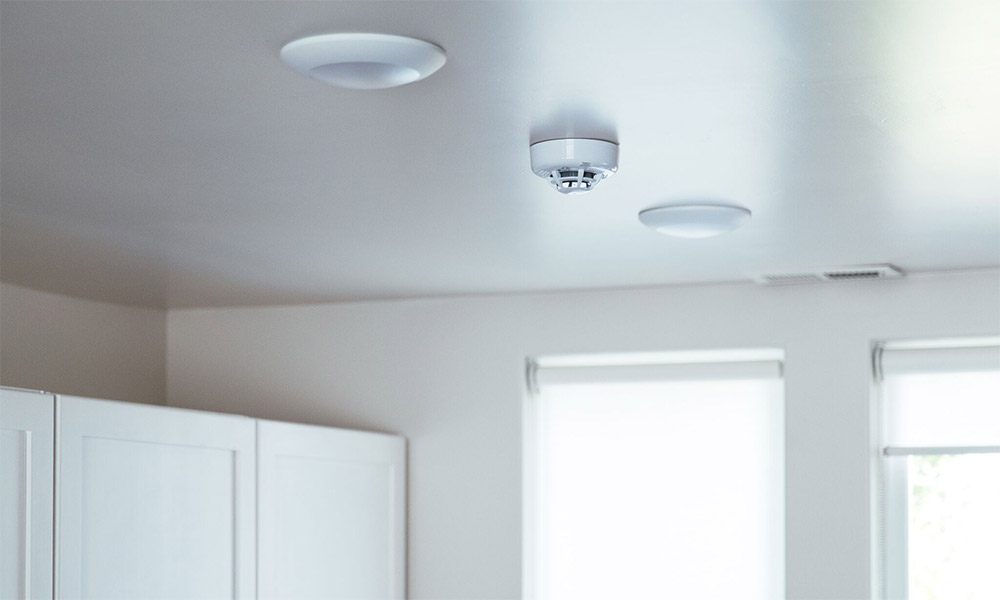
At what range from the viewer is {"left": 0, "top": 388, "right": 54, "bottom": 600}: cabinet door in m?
2.34

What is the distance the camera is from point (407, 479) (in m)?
3.98

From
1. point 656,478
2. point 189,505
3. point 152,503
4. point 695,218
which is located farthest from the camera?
point 656,478

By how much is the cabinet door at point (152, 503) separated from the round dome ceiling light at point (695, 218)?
3.91ft

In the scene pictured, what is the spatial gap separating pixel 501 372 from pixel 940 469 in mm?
1304

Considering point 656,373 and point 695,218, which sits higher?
point 695,218

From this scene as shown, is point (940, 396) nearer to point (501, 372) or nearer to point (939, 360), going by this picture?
point (939, 360)

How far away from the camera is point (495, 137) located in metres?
2.09

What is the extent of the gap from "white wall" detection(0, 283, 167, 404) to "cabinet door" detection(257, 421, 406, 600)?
31.8 inches

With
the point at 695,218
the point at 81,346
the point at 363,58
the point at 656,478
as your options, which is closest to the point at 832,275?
the point at 656,478

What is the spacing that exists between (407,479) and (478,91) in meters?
2.33

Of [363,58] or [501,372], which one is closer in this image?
[363,58]

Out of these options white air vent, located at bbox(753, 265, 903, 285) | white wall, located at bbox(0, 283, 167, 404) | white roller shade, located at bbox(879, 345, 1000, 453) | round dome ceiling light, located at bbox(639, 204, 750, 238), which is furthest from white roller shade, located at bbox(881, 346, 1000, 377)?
white wall, located at bbox(0, 283, 167, 404)

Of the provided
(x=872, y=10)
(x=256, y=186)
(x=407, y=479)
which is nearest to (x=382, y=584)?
(x=407, y=479)

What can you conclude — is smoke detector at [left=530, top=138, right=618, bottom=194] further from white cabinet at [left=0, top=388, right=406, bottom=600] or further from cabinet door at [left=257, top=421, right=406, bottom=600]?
cabinet door at [left=257, top=421, right=406, bottom=600]
